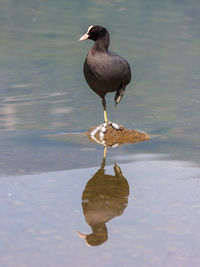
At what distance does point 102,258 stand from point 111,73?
12.2 ft

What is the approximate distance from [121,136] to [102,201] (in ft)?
8.23

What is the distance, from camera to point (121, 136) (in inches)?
298

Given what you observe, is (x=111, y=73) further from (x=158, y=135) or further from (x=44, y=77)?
(x=44, y=77)

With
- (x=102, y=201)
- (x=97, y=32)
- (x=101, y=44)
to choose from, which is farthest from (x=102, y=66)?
(x=102, y=201)

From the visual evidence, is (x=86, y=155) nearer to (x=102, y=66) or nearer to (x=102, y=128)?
(x=102, y=128)

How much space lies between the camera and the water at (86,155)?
4.21 metres

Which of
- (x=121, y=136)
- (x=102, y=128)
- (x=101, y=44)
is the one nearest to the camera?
(x=101, y=44)

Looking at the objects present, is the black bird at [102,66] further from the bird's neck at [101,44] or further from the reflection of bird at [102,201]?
the reflection of bird at [102,201]

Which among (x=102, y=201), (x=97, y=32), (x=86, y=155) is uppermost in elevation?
(x=97, y=32)

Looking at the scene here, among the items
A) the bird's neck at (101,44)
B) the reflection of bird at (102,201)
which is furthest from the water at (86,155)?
the bird's neck at (101,44)

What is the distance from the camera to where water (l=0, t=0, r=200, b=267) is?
4207 millimetres

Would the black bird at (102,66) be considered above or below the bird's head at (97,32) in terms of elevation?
below

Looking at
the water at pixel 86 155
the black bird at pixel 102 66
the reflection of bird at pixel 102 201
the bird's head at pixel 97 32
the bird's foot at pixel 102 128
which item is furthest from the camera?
Result: the bird's foot at pixel 102 128

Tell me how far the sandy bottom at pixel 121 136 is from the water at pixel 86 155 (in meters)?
0.17
